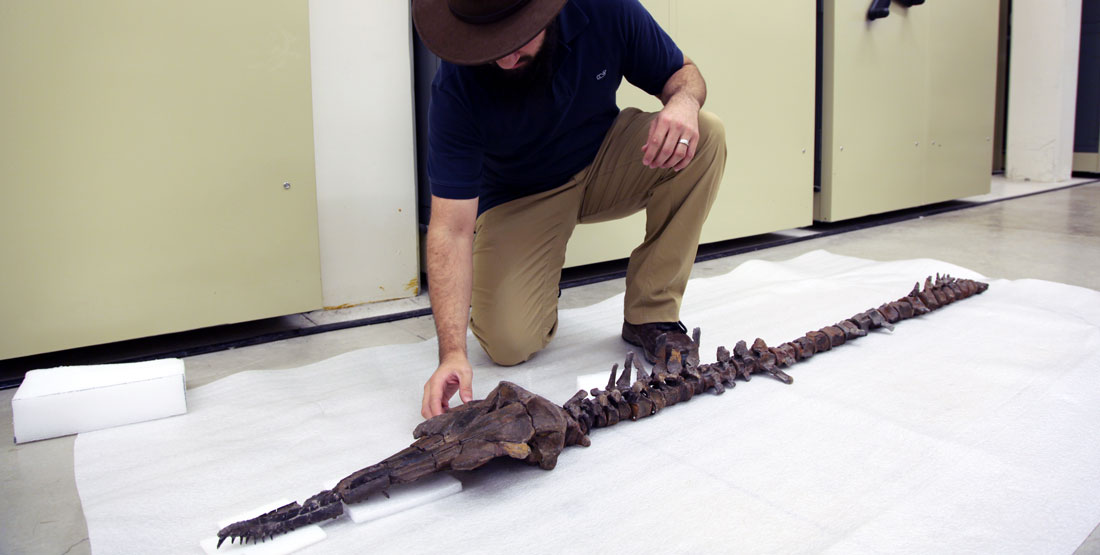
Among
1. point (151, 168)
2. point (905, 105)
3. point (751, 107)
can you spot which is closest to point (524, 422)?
point (151, 168)

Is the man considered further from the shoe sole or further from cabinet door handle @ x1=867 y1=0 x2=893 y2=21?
cabinet door handle @ x1=867 y1=0 x2=893 y2=21

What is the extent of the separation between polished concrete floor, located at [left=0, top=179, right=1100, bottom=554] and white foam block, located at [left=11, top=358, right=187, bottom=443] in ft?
0.16

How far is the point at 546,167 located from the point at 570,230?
0.73ft

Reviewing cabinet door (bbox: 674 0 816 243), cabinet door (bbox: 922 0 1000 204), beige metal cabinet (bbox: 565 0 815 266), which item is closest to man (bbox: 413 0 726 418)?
beige metal cabinet (bbox: 565 0 815 266)

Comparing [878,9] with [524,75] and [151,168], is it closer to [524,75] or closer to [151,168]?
[524,75]

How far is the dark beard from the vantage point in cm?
207

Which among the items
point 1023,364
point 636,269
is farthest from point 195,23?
point 1023,364

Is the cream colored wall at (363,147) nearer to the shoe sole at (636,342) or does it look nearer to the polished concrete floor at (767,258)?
the polished concrete floor at (767,258)

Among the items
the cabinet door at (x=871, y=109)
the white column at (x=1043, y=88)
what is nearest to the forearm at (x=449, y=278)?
the cabinet door at (x=871, y=109)

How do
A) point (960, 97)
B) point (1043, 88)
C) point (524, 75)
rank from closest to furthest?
1. point (524, 75)
2. point (960, 97)
3. point (1043, 88)

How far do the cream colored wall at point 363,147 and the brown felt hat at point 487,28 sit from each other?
1.32 meters

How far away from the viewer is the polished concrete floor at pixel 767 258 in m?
1.60

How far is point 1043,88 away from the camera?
22.7 ft

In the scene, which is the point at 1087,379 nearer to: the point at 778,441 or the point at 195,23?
the point at 778,441
